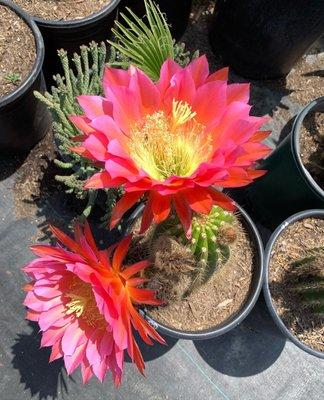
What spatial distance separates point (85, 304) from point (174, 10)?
138 cm

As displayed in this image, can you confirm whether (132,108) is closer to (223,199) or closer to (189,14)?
(223,199)

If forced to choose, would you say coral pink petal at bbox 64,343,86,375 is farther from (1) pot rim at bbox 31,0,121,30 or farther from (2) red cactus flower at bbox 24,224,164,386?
(1) pot rim at bbox 31,0,121,30

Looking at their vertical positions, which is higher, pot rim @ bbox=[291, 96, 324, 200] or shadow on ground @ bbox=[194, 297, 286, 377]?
pot rim @ bbox=[291, 96, 324, 200]

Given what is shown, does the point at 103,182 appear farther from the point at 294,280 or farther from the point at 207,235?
the point at 294,280

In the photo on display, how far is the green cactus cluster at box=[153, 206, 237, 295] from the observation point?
44.1 inches

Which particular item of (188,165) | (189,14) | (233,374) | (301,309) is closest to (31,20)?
(189,14)

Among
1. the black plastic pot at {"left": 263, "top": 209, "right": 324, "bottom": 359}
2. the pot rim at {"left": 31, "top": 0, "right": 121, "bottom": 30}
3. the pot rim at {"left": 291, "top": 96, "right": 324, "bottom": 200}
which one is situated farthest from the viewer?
the pot rim at {"left": 31, "top": 0, "right": 121, "bottom": 30}

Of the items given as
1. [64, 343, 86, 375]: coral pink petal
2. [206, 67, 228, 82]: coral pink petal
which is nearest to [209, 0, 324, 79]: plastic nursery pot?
[206, 67, 228, 82]: coral pink petal

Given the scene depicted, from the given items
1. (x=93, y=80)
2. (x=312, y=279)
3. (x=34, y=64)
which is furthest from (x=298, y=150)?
(x=34, y=64)

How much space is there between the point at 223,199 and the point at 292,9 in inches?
44.8

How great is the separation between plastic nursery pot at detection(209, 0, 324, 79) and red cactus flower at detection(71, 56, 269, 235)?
0.99m

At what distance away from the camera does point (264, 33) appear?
187 cm

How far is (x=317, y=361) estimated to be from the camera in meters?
1.74

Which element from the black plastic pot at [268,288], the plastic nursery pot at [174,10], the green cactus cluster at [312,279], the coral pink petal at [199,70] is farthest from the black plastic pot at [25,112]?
the green cactus cluster at [312,279]
